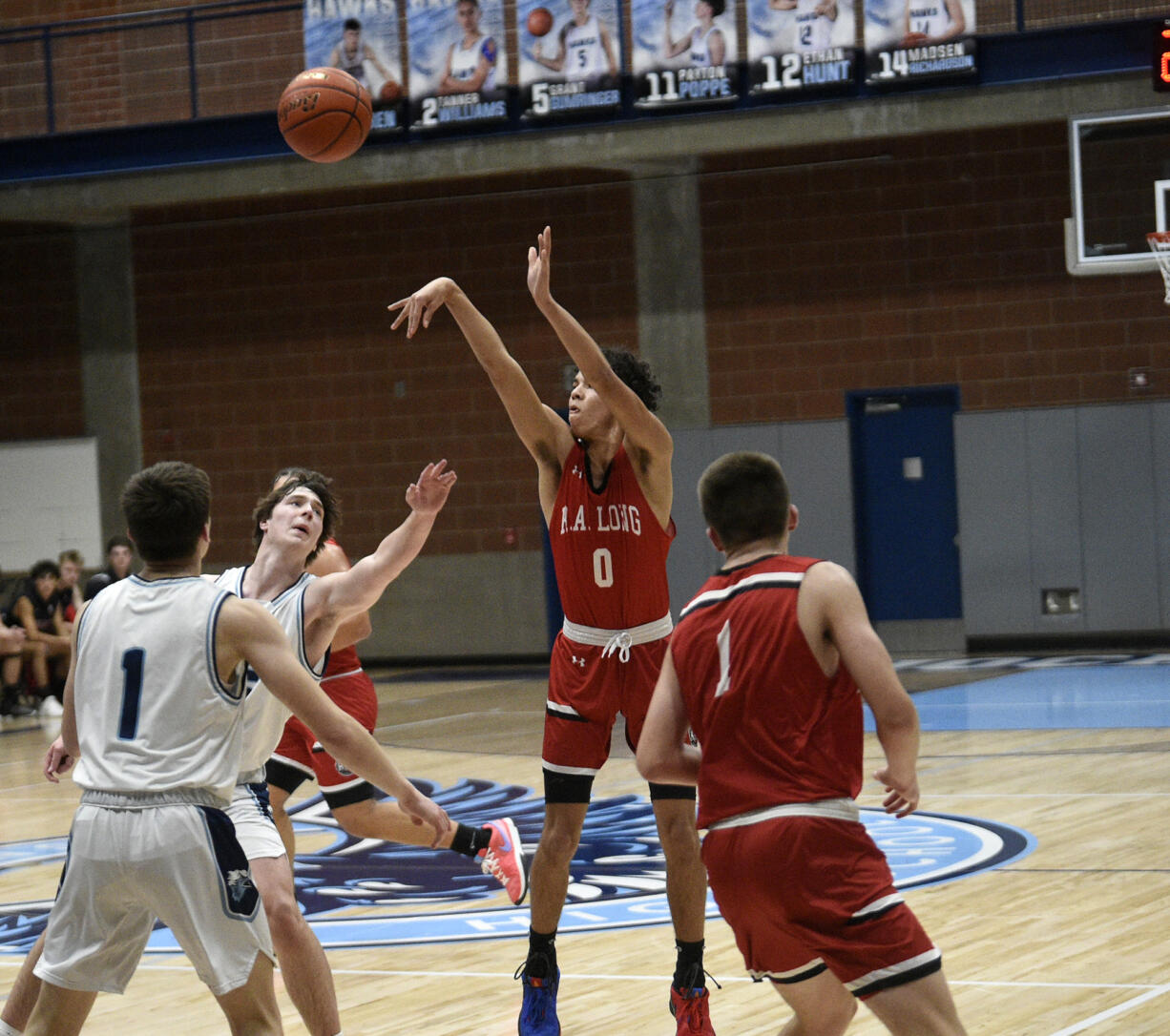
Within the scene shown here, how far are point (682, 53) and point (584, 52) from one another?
0.81 metres

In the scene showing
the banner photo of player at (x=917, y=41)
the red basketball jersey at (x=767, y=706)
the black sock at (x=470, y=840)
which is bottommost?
the black sock at (x=470, y=840)

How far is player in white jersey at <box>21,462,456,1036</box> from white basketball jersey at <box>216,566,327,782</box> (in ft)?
1.68

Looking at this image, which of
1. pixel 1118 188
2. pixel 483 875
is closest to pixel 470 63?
pixel 1118 188

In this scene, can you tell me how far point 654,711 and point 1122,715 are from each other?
8.18 m

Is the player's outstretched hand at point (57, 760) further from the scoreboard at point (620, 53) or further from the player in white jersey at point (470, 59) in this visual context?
the player in white jersey at point (470, 59)

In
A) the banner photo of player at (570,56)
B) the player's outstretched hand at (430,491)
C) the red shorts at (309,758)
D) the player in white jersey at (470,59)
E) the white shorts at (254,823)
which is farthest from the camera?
the player in white jersey at (470,59)

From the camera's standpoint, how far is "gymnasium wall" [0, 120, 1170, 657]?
49.5ft

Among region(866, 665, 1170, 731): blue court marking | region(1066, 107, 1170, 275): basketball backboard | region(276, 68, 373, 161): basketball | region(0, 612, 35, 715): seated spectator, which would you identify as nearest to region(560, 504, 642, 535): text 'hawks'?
region(276, 68, 373, 161): basketball

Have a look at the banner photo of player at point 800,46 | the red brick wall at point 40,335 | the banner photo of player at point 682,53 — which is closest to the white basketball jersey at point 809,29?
the banner photo of player at point 800,46

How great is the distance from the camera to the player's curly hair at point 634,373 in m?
5.08

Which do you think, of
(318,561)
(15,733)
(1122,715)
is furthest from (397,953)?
(15,733)

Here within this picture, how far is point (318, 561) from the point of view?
549 centimetres

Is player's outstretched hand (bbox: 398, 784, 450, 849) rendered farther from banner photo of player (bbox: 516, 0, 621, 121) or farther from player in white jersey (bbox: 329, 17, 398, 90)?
player in white jersey (bbox: 329, 17, 398, 90)

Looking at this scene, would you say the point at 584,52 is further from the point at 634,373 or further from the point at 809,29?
the point at 634,373
